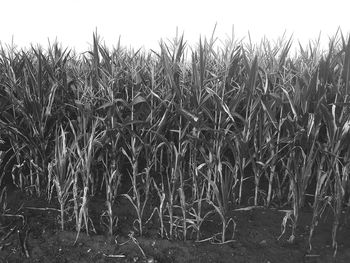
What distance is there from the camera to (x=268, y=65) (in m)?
2.63

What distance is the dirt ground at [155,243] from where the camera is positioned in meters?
1.99

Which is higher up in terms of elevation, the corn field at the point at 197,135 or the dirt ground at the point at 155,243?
the corn field at the point at 197,135

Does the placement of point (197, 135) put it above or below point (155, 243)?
above

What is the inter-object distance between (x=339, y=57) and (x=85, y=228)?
1.68 m

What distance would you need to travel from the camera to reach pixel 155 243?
206cm

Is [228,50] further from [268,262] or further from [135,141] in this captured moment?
[268,262]

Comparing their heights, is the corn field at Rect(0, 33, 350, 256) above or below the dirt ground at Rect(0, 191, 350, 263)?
above

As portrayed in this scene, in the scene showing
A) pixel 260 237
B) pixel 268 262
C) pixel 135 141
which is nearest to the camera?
pixel 268 262

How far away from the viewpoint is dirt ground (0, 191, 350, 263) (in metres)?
1.99

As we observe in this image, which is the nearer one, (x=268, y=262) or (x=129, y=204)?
(x=268, y=262)

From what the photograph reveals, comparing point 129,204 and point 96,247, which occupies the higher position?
point 129,204

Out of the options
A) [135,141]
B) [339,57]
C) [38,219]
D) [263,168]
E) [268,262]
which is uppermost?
[339,57]

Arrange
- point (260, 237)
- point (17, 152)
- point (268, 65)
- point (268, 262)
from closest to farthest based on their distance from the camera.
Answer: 1. point (268, 262)
2. point (260, 237)
3. point (17, 152)
4. point (268, 65)

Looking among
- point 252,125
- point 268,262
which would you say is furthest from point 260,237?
point 252,125
